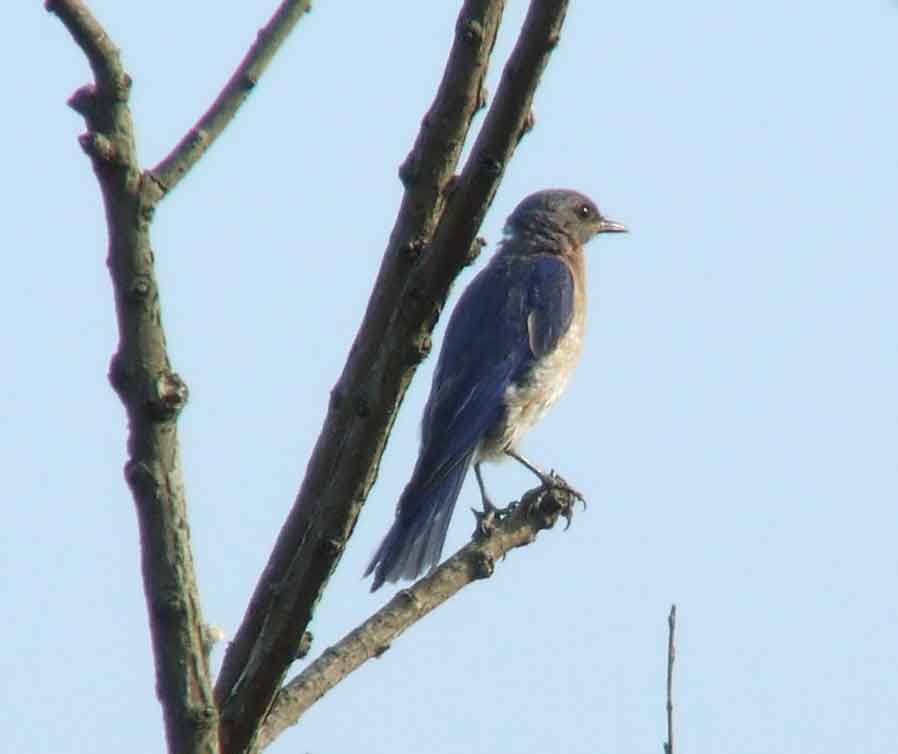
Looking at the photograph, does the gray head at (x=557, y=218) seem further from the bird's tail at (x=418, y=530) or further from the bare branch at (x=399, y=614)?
the bare branch at (x=399, y=614)

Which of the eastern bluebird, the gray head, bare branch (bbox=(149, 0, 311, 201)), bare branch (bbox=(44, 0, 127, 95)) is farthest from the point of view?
the gray head

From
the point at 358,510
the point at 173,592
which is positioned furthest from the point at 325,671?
the point at 173,592

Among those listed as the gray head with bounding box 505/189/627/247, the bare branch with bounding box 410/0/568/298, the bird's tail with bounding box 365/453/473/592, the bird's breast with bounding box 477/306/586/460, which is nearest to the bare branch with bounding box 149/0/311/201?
the bare branch with bounding box 410/0/568/298

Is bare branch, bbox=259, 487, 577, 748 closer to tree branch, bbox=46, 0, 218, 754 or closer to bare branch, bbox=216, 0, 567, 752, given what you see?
bare branch, bbox=216, 0, 567, 752

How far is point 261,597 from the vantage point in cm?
289

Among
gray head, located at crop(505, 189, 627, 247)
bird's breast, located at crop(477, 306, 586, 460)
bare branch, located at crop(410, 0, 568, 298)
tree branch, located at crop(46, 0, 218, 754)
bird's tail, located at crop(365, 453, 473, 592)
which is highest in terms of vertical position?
gray head, located at crop(505, 189, 627, 247)

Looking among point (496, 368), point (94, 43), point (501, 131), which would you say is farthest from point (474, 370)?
point (94, 43)

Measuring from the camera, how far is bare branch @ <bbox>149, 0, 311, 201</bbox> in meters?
2.55

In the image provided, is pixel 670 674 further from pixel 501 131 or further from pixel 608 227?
pixel 608 227

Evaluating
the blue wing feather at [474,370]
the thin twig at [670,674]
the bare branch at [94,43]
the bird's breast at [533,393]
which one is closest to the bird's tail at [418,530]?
the blue wing feather at [474,370]

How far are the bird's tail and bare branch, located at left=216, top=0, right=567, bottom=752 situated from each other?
3.44 metres

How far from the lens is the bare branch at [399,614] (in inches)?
130

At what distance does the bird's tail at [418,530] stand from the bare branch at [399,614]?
128 centimetres

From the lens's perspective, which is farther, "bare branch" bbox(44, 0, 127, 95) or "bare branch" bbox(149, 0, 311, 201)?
"bare branch" bbox(149, 0, 311, 201)
